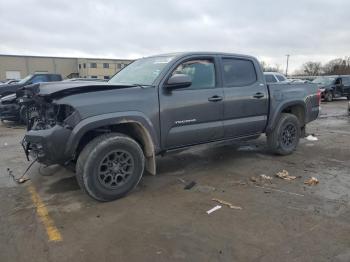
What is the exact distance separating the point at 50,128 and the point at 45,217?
1038 millimetres

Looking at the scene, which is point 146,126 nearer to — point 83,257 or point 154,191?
point 154,191

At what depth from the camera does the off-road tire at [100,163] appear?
3990mm

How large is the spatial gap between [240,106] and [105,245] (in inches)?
128

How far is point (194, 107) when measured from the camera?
4.86 metres

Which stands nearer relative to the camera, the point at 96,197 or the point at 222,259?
the point at 222,259

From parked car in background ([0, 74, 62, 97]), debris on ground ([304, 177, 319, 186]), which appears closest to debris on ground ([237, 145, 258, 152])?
debris on ground ([304, 177, 319, 186])

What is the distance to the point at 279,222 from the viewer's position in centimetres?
362

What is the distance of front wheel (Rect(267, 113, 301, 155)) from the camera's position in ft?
20.7

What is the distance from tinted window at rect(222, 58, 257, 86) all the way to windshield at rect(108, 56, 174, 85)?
102 centimetres

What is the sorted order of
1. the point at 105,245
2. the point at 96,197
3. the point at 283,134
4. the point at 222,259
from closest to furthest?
the point at 222,259
the point at 105,245
the point at 96,197
the point at 283,134

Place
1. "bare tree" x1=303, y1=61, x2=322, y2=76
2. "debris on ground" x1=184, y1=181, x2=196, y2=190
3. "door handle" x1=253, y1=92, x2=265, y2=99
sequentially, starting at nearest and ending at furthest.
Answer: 1. "debris on ground" x1=184, y1=181, x2=196, y2=190
2. "door handle" x1=253, y1=92, x2=265, y2=99
3. "bare tree" x1=303, y1=61, x2=322, y2=76

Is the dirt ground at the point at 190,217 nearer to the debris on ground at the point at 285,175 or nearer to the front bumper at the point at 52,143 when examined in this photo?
the debris on ground at the point at 285,175

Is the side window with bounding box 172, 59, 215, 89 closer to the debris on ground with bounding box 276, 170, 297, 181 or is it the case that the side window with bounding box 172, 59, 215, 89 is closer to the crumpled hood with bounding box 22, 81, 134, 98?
the crumpled hood with bounding box 22, 81, 134, 98

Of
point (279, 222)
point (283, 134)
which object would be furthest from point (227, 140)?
point (279, 222)
